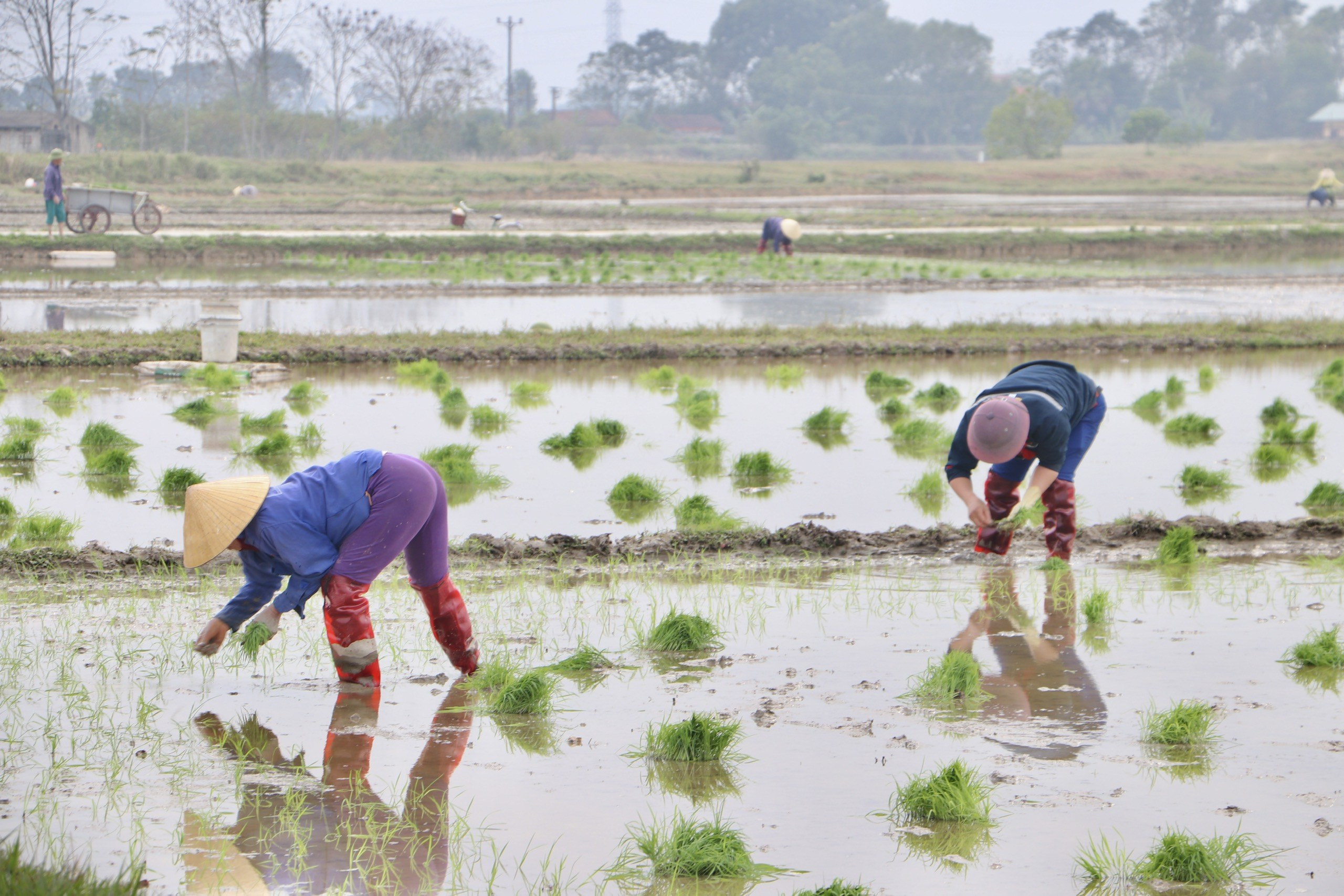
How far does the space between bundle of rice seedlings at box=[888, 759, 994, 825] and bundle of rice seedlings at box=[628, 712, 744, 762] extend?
0.59m

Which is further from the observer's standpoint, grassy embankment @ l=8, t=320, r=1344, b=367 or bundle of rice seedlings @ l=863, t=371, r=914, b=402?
grassy embankment @ l=8, t=320, r=1344, b=367

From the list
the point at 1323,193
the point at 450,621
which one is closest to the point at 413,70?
the point at 1323,193

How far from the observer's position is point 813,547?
716 centimetres

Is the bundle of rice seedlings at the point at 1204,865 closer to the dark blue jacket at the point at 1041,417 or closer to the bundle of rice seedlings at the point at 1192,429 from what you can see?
the dark blue jacket at the point at 1041,417

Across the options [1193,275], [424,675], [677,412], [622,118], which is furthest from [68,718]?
[622,118]

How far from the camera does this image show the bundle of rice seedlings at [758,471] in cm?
898

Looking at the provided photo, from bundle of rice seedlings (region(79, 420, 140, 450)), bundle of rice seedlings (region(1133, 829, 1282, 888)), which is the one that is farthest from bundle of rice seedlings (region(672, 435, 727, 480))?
bundle of rice seedlings (region(1133, 829, 1282, 888))

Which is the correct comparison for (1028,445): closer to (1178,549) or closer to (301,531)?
(1178,549)

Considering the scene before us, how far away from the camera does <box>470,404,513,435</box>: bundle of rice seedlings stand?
10617 millimetres

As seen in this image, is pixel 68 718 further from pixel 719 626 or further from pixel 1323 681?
pixel 1323 681

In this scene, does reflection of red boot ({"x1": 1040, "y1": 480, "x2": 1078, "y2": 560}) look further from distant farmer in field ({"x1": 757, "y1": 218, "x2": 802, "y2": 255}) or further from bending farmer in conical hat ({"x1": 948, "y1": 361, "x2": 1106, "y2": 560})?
distant farmer in field ({"x1": 757, "y1": 218, "x2": 802, "y2": 255})

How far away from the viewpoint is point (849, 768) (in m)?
4.26

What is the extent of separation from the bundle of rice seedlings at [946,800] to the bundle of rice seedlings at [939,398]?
7.93 metres

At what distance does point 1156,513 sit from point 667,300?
42.6 feet
